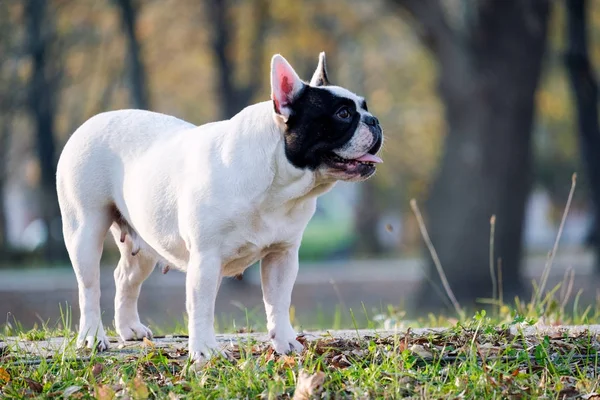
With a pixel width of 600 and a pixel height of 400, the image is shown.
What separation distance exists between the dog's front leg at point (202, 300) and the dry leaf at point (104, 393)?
1.83 ft

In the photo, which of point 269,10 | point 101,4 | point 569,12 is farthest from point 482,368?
point 101,4

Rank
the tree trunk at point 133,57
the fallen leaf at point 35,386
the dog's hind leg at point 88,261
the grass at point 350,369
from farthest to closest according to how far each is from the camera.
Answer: the tree trunk at point 133,57 → the dog's hind leg at point 88,261 → the fallen leaf at point 35,386 → the grass at point 350,369

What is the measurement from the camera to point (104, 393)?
4730 millimetres

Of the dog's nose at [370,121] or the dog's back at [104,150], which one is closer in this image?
the dog's nose at [370,121]

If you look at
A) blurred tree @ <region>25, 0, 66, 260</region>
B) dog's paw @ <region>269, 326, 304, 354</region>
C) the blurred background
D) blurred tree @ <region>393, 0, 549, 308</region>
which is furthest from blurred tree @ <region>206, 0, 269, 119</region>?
dog's paw @ <region>269, 326, 304, 354</region>

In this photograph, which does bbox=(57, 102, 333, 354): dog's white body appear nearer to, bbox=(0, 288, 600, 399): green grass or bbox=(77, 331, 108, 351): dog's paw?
bbox=(77, 331, 108, 351): dog's paw

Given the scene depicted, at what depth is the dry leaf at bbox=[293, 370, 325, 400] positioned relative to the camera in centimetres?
465

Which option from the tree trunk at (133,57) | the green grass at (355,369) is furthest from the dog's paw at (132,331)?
the tree trunk at (133,57)

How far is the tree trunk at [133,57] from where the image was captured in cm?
1888

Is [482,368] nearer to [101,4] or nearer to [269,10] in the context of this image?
[269,10]

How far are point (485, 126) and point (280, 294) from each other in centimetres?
1032

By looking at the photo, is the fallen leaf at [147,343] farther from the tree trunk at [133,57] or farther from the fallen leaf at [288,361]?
the tree trunk at [133,57]

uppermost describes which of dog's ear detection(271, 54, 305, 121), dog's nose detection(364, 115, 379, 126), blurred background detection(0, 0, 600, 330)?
dog's ear detection(271, 54, 305, 121)

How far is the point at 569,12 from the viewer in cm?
1881
